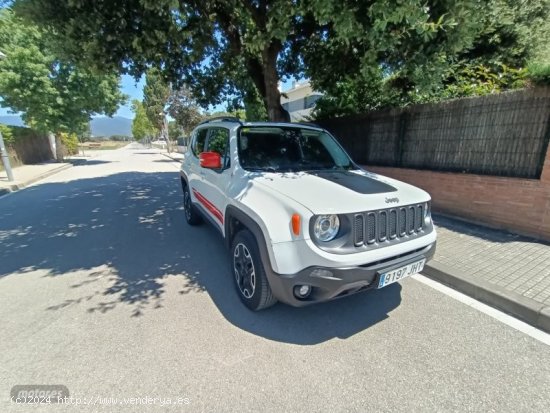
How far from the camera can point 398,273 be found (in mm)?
2549

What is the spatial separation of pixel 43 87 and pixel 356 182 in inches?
840

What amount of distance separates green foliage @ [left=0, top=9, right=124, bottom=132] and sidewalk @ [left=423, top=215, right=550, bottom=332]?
18.5m

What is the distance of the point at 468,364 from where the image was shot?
225cm

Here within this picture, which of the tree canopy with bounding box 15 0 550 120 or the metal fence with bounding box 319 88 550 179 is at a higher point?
the tree canopy with bounding box 15 0 550 120

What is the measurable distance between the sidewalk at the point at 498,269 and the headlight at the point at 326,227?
201 cm

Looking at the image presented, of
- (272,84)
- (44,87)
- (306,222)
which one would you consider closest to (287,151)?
(306,222)

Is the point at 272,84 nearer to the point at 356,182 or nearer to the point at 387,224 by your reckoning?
the point at 356,182

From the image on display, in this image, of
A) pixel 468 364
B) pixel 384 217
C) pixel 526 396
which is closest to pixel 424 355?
pixel 468 364

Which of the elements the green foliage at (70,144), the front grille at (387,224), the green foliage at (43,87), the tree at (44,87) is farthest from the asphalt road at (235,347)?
the green foliage at (70,144)

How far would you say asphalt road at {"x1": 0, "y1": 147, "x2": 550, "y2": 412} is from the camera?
198 centimetres

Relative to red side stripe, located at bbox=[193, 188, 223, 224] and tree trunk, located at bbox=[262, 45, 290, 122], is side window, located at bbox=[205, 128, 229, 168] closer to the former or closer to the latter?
red side stripe, located at bbox=[193, 188, 223, 224]

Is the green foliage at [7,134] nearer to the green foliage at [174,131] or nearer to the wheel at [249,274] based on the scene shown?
the wheel at [249,274]

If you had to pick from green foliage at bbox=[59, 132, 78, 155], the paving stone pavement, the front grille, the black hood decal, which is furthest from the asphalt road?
green foliage at bbox=[59, 132, 78, 155]

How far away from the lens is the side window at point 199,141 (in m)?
4.97
